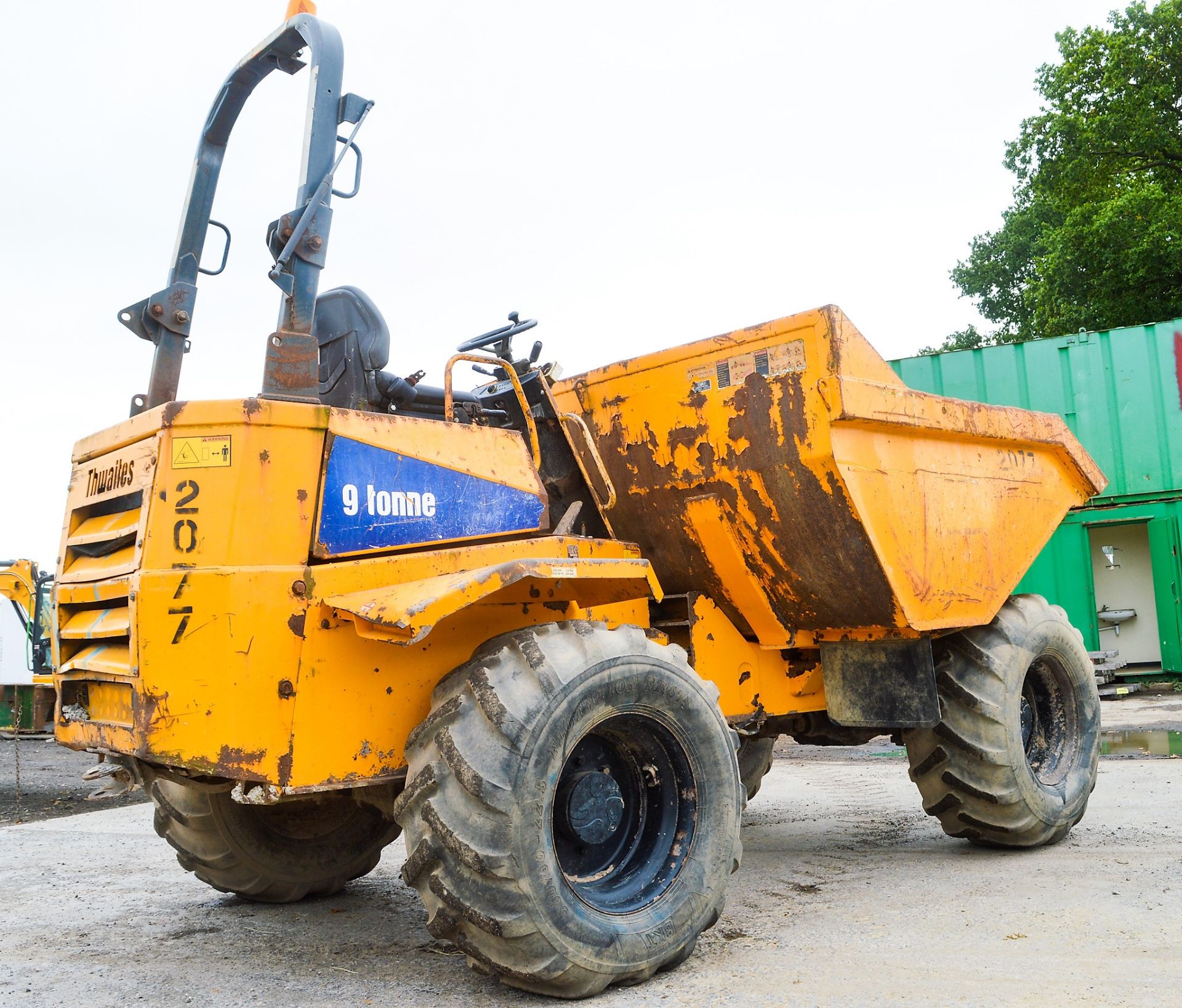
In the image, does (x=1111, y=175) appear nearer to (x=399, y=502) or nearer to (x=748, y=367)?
(x=748, y=367)

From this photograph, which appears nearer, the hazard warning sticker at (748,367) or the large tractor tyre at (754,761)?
the hazard warning sticker at (748,367)

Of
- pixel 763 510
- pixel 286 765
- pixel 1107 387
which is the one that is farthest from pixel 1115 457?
pixel 286 765

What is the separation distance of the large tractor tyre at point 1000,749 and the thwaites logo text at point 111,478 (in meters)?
3.76

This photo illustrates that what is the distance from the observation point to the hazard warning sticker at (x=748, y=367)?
4574mm

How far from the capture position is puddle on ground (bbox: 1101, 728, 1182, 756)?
895cm

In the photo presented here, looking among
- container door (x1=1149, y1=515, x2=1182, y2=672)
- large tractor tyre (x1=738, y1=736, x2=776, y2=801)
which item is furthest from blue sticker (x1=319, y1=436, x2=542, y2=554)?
container door (x1=1149, y1=515, x2=1182, y2=672)

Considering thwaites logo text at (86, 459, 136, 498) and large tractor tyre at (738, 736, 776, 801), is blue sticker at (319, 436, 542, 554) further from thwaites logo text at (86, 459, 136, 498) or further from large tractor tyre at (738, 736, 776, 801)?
large tractor tyre at (738, 736, 776, 801)

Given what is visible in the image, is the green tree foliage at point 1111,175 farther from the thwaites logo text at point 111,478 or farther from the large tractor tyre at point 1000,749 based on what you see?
the thwaites logo text at point 111,478

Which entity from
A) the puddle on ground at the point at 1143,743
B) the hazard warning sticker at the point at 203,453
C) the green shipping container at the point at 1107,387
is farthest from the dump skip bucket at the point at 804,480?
the green shipping container at the point at 1107,387

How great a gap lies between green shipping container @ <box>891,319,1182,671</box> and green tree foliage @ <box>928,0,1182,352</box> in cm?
856

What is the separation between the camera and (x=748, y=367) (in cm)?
468

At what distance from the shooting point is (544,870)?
3295 mm

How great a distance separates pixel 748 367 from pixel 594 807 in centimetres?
195

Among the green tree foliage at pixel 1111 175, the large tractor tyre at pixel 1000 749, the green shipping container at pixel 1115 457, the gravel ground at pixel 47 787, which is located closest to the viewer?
the large tractor tyre at pixel 1000 749
